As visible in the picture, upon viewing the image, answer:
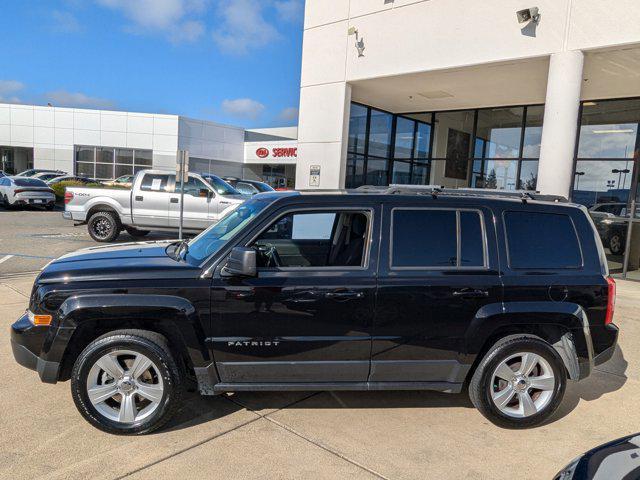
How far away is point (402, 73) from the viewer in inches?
469

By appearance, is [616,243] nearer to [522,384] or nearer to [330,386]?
[522,384]

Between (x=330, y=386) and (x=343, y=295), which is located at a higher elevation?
(x=343, y=295)

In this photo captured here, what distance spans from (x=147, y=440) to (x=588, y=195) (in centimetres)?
1358

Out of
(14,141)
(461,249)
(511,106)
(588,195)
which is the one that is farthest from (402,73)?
(14,141)

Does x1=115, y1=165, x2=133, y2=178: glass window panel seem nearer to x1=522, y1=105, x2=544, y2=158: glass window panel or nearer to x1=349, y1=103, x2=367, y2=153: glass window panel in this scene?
x1=349, y1=103, x2=367, y2=153: glass window panel

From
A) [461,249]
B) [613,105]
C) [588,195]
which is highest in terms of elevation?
[613,105]

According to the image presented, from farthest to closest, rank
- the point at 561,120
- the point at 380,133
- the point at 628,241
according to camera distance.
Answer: the point at 380,133
the point at 628,241
the point at 561,120

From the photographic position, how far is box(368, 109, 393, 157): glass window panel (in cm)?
1598

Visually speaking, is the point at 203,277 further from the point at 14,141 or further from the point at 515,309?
→ the point at 14,141

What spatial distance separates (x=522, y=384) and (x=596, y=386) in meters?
1.50

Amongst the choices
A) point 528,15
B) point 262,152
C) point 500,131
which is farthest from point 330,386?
point 262,152

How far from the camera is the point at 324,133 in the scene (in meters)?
13.8

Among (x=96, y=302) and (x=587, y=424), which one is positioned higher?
(x=96, y=302)

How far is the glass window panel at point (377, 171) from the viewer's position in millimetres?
16219
